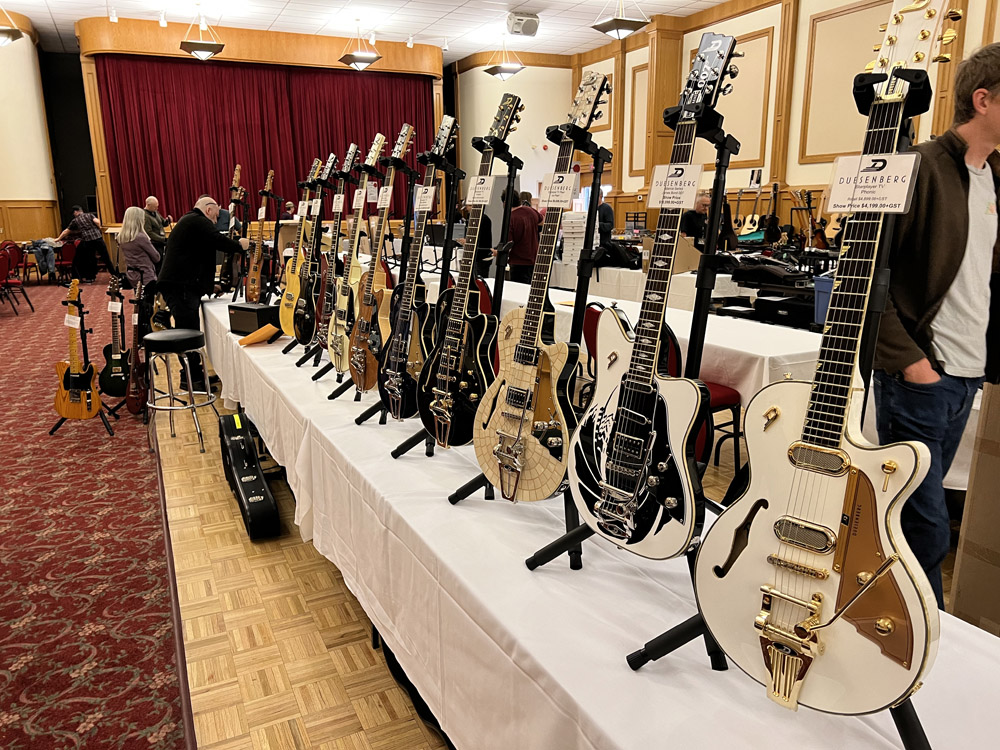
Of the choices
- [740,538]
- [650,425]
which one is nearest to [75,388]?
[650,425]

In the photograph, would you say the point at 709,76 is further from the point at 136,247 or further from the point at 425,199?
the point at 136,247

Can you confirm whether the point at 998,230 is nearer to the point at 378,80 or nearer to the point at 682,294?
the point at 682,294

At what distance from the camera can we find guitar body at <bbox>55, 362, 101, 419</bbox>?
168 inches

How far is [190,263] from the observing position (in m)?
4.66

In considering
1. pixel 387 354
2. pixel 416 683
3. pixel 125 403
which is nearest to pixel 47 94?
pixel 125 403

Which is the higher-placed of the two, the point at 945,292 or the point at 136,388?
the point at 945,292

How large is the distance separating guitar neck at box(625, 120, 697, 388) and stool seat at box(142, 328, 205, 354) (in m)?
3.26

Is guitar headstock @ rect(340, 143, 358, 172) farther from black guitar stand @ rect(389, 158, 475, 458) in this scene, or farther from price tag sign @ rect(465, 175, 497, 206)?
price tag sign @ rect(465, 175, 497, 206)

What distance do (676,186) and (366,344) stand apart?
1.50 m

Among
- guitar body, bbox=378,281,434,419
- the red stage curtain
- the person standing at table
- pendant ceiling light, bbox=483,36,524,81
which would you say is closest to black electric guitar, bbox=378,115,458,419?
guitar body, bbox=378,281,434,419

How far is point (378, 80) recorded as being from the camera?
1346 cm

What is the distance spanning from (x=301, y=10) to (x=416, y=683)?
11.1 meters

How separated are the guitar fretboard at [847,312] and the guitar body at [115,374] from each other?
178 inches

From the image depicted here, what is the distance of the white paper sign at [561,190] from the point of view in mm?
1534
